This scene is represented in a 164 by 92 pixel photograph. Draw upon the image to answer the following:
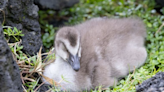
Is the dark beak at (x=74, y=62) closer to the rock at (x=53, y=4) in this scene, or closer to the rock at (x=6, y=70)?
the rock at (x=6, y=70)

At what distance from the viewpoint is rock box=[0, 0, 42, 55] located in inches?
103

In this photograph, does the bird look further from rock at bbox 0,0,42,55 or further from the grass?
rock at bbox 0,0,42,55

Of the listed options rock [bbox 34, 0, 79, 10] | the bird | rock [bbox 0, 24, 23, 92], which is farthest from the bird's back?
rock [bbox 0, 24, 23, 92]

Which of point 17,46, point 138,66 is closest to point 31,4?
point 17,46

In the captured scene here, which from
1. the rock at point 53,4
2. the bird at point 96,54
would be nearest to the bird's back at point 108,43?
the bird at point 96,54

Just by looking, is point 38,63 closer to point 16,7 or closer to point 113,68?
point 16,7

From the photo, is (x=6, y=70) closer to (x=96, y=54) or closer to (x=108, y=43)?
(x=96, y=54)

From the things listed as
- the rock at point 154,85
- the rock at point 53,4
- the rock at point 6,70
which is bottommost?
the rock at point 154,85

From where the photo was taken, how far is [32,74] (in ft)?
8.72

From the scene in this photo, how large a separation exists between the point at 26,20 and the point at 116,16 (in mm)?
1812

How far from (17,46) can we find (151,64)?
1.72 meters

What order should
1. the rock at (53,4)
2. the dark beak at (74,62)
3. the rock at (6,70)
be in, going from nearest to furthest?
the rock at (6,70) → the dark beak at (74,62) → the rock at (53,4)

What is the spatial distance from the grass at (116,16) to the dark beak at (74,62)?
0.30 metres

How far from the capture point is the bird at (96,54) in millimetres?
2648
